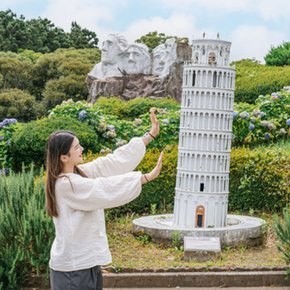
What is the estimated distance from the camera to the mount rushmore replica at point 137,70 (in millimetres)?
23062

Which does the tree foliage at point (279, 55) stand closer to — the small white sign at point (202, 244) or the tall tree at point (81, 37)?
the tall tree at point (81, 37)

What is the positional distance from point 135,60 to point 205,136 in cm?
1485

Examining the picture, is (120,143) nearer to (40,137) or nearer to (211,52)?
(40,137)

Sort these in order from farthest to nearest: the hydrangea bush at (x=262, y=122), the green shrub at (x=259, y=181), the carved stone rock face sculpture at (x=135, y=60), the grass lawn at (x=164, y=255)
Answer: the carved stone rock face sculpture at (x=135, y=60) → the hydrangea bush at (x=262, y=122) → the green shrub at (x=259, y=181) → the grass lawn at (x=164, y=255)

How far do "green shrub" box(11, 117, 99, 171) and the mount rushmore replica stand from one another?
922 centimetres

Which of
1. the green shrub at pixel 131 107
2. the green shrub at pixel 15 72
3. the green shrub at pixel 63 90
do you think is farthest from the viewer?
the green shrub at pixel 15 72

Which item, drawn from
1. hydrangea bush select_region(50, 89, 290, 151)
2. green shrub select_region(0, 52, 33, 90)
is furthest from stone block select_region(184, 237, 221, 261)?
green shrub select_region(0, 52, 33, 90)

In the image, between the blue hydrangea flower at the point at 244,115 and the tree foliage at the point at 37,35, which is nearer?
the blue hydrangea flower at the point at 244,115

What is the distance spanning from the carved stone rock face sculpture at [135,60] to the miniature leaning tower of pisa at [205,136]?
47.4 feet

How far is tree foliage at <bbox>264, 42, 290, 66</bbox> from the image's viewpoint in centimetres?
2814

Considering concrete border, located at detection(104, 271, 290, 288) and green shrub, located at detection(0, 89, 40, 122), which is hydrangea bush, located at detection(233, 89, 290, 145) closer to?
concrete border, located at detection(104, 271, 290, 288)

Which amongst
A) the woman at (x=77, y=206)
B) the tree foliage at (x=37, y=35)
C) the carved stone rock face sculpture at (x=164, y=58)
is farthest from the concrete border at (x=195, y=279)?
the tree foliage at (x=37, y=35)

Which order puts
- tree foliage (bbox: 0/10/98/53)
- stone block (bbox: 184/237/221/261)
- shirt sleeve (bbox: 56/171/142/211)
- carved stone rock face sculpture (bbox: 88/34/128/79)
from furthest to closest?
1. tree foliage (bbox: 0/10/98/53)
2. carved stone rock face sculpture (bbox: 88/34/128/79)
3. stone block (bbox: 184/237/221/261)
4. shirt sleeve (bbox: 56/171/142/211)

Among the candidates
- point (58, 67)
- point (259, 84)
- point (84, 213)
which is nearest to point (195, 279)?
point (84, 213)
